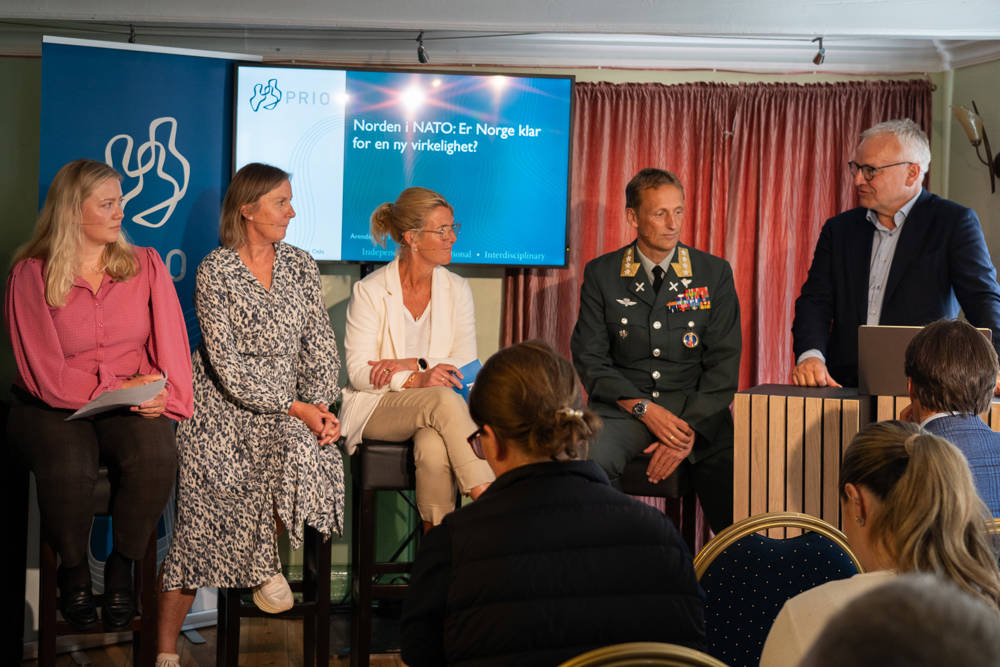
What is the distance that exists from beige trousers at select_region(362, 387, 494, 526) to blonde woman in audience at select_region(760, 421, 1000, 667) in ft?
5.67

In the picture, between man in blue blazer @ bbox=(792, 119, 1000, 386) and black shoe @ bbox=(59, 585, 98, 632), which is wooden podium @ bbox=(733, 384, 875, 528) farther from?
black shoe @ bbox=(59, 585, 98, 632)

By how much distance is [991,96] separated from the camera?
3.91m

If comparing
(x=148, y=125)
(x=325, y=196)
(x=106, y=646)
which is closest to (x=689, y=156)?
(x=325, y=196)

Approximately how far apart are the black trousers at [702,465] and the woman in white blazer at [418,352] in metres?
0.46

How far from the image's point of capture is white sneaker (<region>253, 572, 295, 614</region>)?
3.00 metres

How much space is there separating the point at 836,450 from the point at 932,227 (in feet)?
3.49

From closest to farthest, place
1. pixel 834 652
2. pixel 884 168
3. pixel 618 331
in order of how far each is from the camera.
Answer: pixel 834 652, pixel 884 168, pixel 618 331

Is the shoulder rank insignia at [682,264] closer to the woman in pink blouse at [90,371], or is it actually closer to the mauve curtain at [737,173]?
the mauve curtain at [737,173]

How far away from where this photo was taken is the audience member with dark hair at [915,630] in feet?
1.88

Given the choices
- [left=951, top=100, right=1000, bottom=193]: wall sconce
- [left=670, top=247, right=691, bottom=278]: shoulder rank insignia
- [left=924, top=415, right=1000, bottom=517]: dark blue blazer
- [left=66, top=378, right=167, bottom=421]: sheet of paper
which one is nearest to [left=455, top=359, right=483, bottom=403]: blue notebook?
[left=670, top=247, right=691, bottom=278]: shoulder rank insignia

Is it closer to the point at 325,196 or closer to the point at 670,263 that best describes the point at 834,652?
the point at 670,263

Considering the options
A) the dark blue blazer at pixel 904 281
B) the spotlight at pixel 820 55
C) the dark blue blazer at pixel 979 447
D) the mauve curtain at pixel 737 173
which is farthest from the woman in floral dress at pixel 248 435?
the spotlight at pixel 820 55

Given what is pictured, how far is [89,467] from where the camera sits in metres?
2.79

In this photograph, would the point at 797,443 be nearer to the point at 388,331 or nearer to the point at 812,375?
the point at 812,375
